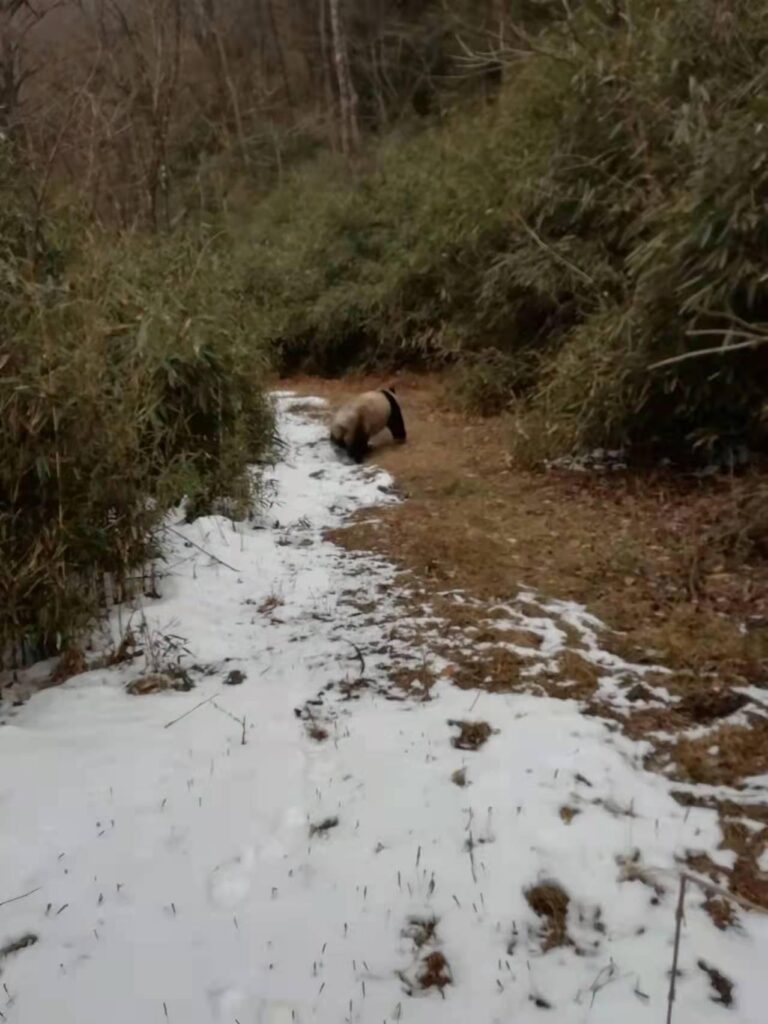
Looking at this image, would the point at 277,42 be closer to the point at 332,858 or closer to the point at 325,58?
the point at 325,58

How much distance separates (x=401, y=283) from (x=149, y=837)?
7.08 metres

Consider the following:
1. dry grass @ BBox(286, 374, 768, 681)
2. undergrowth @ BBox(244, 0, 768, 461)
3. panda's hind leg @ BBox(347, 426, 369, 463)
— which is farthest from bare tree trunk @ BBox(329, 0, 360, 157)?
dry grass @ BBox(286, 374, 768, 681)

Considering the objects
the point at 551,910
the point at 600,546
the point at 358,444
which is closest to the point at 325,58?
the point at 358,444

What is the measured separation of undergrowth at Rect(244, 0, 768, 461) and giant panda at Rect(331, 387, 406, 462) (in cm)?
93

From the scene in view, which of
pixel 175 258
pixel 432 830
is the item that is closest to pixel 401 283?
pixel 175 258

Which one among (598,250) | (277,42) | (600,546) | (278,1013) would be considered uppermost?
(277,42)

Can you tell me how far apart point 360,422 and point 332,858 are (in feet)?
13.4

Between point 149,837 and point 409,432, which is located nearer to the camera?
point 149,837

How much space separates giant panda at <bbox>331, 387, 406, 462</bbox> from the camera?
5691 millimetres

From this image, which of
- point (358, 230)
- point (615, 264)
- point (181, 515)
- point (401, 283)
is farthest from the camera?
point (358, 230)

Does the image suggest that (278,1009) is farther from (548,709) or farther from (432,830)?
(548,709)

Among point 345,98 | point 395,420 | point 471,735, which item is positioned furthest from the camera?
point 345,98

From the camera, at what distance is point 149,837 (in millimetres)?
1971

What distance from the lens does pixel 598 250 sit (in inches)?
212
